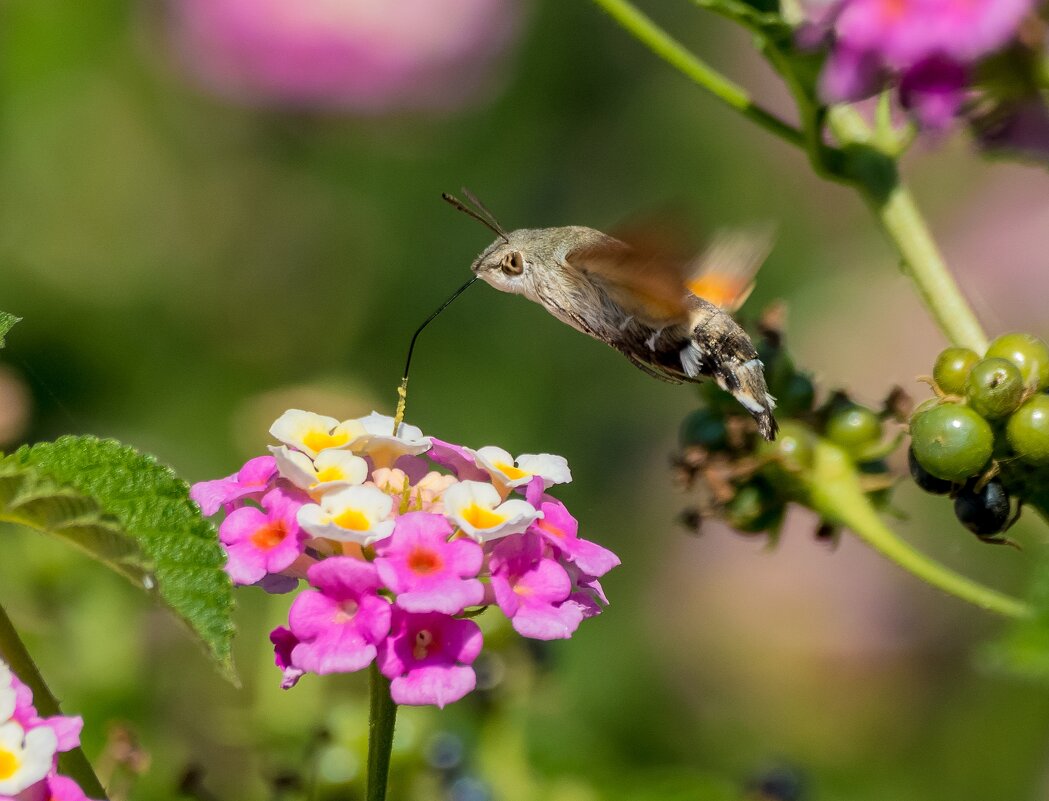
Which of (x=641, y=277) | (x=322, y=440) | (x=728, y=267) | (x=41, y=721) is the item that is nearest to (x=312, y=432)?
(x=322, y=440)

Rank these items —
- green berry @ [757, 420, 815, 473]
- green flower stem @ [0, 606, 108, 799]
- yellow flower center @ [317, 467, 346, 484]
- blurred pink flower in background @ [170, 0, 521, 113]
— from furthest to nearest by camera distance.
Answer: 1. blurred pink flower in background @ [170, 0, 521, 113]
2. green berry @ [757, 420, 815, 473]
3. yellow flower center @ [317, 467, 346, 484]
4. green flower stem @ [0, 606, 108, 799]

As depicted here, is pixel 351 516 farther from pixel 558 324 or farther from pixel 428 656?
pixel 558 324

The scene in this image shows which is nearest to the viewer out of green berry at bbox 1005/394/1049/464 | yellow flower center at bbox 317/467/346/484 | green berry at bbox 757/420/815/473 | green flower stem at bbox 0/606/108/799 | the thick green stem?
green flower stem at bbox 0/606/108/799

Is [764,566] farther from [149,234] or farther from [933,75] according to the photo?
[933,75]

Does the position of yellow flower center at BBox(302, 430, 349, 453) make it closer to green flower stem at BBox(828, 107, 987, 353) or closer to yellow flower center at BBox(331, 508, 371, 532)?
yellow flower center at BBox(331, 508, 371, 532)

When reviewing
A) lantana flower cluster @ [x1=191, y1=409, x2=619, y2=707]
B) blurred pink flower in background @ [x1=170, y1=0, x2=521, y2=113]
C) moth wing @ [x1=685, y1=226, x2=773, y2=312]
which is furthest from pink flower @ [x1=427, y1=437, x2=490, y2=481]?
blurred pink flower in background @ [x1=170, y1=0, x2=521, y2=113]

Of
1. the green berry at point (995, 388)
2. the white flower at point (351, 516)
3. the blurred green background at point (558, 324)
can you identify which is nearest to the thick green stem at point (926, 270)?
the green berry at point (995, 388)

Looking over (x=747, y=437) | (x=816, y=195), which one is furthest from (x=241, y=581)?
(x=816, y=195)
